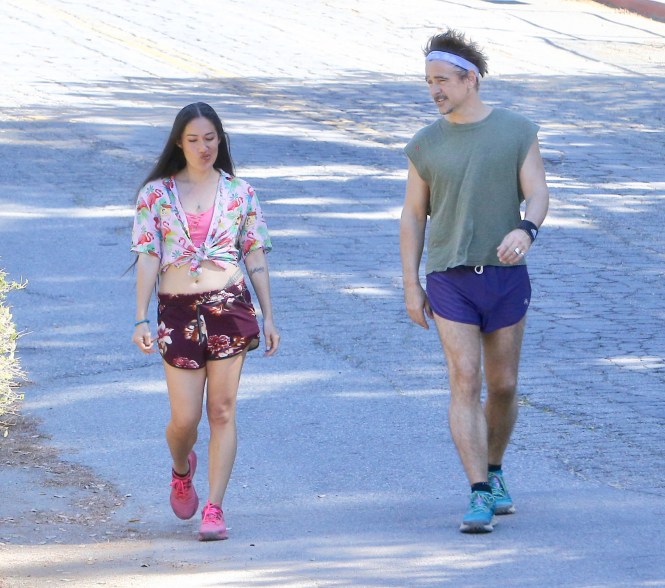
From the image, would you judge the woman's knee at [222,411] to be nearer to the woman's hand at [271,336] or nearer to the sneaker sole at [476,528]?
the woman's hand at [271,336]

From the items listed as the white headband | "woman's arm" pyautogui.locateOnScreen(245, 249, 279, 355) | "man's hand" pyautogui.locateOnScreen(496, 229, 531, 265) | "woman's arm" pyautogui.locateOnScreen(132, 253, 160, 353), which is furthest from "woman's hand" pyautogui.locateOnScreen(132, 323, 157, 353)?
the white headband

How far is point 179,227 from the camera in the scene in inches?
205

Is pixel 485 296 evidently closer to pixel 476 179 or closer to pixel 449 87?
pixel 476 179

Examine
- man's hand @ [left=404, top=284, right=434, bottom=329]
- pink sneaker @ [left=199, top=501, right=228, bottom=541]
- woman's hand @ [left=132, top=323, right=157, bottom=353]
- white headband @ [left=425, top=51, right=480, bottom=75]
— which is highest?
white headband @ [left=425, top=51, right=480, bottom=75]

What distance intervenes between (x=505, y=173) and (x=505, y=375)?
0.82 meters

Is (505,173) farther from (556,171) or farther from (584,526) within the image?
(556,171)

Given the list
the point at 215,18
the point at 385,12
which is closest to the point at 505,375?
the point at 215,18

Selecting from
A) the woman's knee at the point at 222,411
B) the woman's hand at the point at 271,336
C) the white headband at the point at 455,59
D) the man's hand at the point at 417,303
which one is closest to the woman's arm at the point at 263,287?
the woman's hand at the point at 271,336

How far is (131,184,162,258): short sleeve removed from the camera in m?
5.20

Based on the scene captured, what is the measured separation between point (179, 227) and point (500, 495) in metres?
1.70

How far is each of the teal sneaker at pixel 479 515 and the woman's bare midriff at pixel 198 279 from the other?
1.30 metres

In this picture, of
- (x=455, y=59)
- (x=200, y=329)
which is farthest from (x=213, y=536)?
(x=455, y=59)

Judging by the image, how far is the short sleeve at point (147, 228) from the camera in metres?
5.20

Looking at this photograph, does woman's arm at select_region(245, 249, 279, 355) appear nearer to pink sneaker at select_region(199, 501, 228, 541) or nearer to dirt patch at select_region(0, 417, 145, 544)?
pink sneaker at select_region(199, 501, 228, 541)
